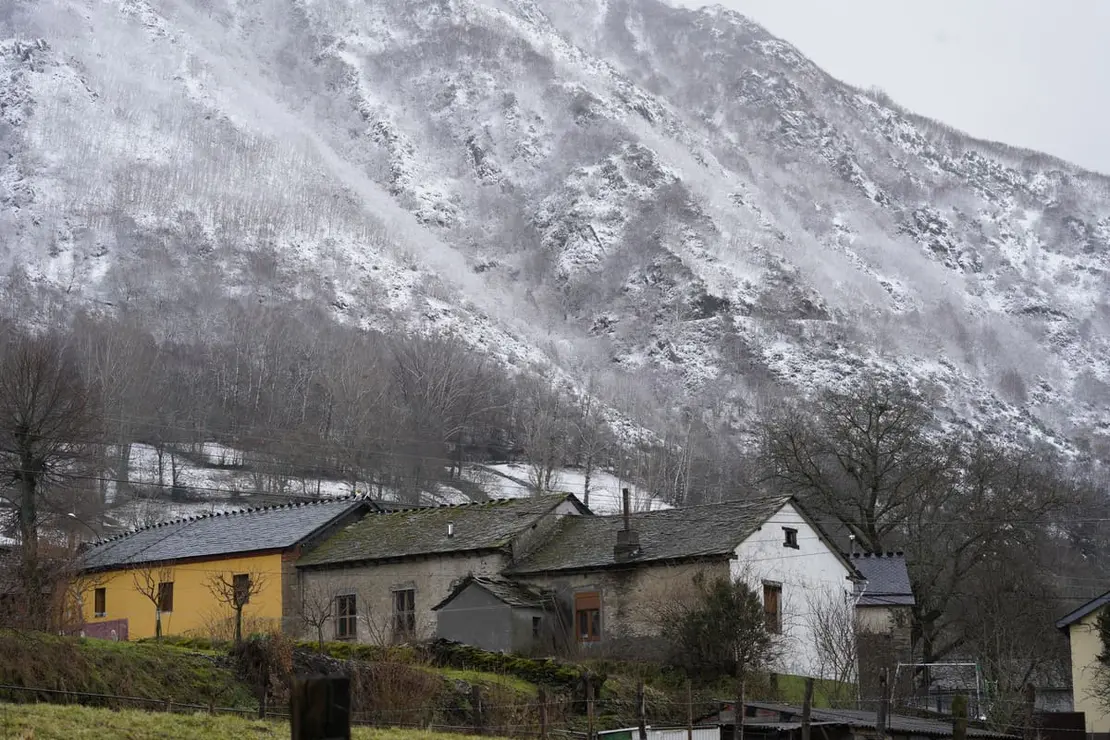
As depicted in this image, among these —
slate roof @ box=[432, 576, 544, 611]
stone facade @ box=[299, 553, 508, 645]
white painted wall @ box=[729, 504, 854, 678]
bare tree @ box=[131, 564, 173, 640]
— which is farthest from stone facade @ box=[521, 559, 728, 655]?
bare tree @ box=[131, 564, 173, 640]

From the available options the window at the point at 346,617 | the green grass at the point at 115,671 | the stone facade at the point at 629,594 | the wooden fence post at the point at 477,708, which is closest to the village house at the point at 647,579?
the stone facade at the point at 629,594

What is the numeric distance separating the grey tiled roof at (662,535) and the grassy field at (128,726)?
685 inches

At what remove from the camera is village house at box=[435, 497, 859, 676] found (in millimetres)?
36469

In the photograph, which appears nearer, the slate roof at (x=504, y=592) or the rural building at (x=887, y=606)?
the slate roof at (x=504, y=592)

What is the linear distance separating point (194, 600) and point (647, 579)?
15280 millimetres

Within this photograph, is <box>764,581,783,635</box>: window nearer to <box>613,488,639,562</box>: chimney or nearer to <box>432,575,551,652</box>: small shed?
<box>613,488,639,562</box>: chimney

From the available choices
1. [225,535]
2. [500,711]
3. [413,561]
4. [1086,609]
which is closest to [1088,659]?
[1086,609]

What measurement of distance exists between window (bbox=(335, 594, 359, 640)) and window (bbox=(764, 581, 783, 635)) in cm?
1245

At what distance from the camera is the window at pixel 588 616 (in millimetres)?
37344

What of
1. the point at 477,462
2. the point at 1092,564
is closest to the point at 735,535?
the point at 1092,564

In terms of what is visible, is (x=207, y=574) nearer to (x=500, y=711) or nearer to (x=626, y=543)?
(x=626, y=543)

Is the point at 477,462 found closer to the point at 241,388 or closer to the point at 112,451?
the point at 241,388

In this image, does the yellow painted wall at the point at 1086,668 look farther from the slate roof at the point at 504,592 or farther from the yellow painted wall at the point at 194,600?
the yellow painted wall at the point at 194,600

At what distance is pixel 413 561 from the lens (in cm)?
4019
